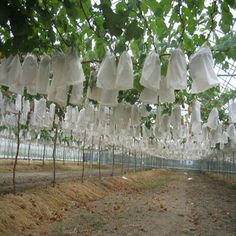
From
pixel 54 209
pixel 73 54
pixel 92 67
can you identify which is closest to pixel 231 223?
pixel 54 209

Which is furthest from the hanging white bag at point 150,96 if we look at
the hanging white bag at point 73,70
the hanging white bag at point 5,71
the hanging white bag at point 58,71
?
the hanging white bag at point 5,71

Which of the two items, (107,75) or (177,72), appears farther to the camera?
(107,75)

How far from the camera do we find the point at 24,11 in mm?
3713

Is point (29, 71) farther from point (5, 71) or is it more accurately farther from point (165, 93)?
point (165, 93)

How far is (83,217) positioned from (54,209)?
0.98 metres

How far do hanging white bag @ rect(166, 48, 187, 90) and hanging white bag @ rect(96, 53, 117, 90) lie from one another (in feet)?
1.94

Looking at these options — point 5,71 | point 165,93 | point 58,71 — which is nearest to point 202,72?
point 165,93

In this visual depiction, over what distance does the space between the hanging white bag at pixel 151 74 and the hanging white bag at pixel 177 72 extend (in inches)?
4.9

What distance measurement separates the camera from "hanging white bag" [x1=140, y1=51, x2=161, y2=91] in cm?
397

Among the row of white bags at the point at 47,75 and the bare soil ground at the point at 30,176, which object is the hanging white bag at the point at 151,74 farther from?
the bare soil ground at the point at 30,176

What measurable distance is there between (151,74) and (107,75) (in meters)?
0.47

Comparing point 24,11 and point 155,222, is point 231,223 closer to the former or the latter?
point 155,222

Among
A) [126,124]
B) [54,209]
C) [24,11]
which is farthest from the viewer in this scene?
[54,209]

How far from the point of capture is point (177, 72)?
397 centimetres
